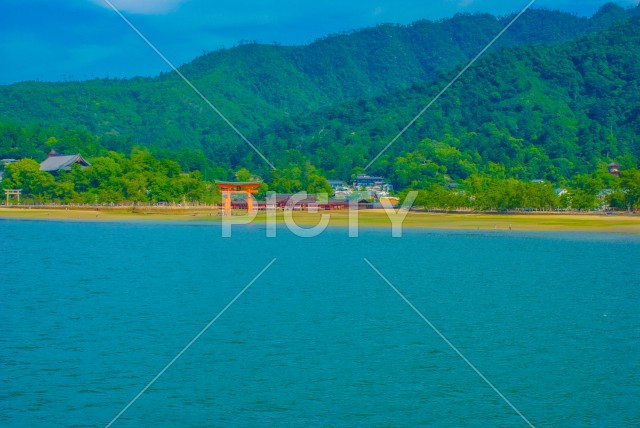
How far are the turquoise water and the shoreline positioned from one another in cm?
2444

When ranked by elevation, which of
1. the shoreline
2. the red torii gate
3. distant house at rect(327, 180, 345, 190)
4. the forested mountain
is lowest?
the shoreline

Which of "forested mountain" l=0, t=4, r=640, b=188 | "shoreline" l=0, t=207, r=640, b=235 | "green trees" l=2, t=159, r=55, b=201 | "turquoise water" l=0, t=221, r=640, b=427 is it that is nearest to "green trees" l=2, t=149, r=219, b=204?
"green trees" l=2, t=159, r=55, b=201

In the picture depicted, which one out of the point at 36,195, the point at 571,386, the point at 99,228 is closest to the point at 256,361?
the point at 571,386

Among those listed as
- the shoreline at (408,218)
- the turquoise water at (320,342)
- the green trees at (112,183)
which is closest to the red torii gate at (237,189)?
the shoreline at (408,218)

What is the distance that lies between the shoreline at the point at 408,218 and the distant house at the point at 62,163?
51.5 ft

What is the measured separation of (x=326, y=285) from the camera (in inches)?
1234

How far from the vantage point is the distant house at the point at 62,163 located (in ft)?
366

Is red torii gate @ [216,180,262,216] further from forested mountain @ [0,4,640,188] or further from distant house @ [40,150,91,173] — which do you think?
distant house @ [40,150,91,173]

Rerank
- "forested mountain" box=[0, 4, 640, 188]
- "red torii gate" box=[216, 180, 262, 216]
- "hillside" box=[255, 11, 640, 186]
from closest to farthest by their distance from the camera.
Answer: "red torii gate" box=[216, 180, 262, 216] → "hillside" box=[255, 11, 640, 186] → "forested mountain" box=[0, 4, 640, 188]

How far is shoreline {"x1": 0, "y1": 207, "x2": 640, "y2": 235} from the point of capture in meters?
64.2

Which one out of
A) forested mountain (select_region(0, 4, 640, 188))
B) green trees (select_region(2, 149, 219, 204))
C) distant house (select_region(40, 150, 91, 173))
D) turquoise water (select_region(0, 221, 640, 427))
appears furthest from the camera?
forested mountain (select_region(0, 4, 640, 188))

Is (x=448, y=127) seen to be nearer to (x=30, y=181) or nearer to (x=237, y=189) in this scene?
(x=237, y=189)

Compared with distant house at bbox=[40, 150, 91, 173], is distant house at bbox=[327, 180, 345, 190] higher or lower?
lower

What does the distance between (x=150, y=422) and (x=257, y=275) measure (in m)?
19.9
